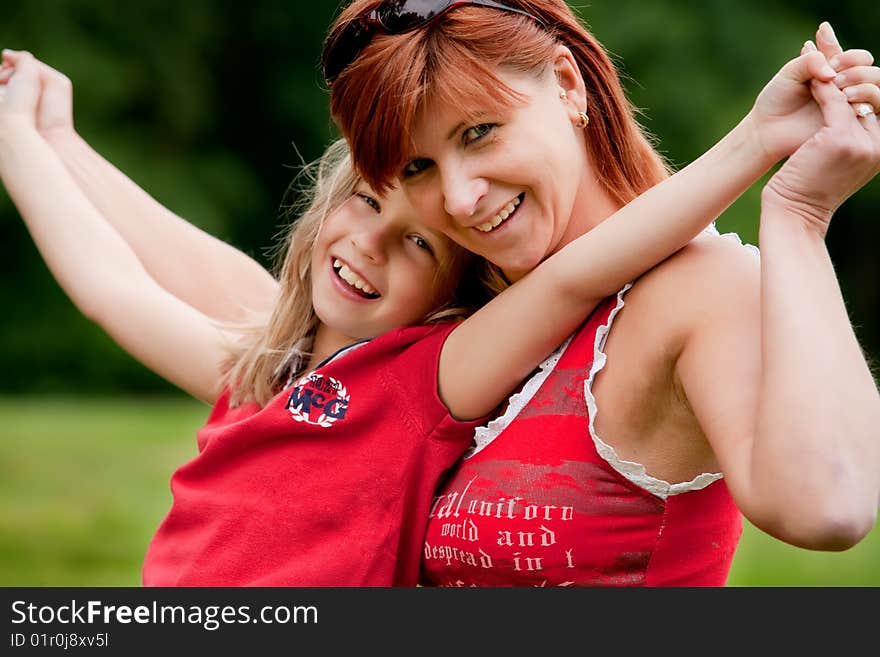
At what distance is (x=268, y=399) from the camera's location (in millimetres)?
2521

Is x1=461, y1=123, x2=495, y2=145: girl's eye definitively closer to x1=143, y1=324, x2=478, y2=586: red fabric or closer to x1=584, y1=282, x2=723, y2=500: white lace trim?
x1=143, y1=324, x2=478, y2=586: red fabric

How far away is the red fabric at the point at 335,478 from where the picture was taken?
218 cm

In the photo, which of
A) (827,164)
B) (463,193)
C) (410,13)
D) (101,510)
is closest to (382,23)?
(410,13)

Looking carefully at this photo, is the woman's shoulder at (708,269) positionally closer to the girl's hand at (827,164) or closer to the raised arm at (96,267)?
the girl's hand at (827,164)

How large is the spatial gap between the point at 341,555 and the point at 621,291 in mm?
674

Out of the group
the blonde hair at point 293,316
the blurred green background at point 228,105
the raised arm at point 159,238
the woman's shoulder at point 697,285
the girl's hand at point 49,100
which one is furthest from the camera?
the blurred green background at point 228,105

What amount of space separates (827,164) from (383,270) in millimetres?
922

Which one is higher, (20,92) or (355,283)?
(20,92)

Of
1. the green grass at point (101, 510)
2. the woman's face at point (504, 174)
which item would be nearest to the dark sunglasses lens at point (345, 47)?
the woman's face at point (504, 174)

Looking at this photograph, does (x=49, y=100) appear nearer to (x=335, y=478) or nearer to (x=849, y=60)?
(x=335, y=478)

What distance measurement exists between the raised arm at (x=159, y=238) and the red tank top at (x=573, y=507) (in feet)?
3.76

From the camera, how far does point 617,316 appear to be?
6.63 ft

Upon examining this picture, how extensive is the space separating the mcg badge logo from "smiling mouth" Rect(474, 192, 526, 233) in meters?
0.41

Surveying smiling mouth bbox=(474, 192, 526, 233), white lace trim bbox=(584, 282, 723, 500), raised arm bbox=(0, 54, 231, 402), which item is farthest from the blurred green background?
white lace trim bbox=(584, 282, 723, 500)
